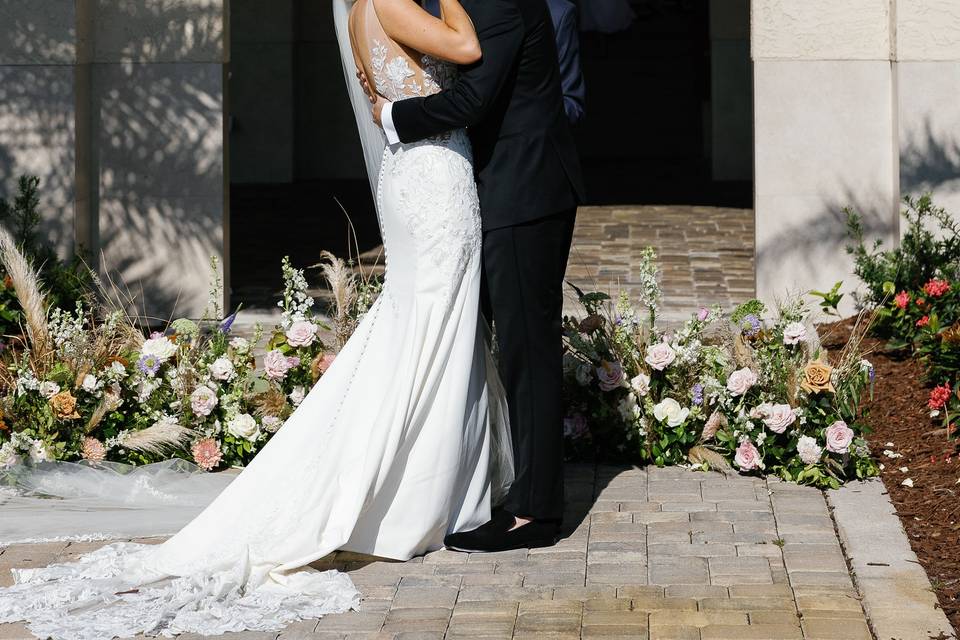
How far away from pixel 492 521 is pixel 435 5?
7.94 ft

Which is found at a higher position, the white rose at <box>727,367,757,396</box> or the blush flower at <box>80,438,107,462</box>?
the white rose at <box>727,367,757,396</box>

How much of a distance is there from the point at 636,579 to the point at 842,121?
184 inches

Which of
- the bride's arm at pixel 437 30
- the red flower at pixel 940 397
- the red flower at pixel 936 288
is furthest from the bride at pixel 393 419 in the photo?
the red flower at pixel 936 288

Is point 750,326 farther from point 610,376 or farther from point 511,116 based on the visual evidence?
point 511,116

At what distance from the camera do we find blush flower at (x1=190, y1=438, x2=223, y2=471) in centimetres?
595

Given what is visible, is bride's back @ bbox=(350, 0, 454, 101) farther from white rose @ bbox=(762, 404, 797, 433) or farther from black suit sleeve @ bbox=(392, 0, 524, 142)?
white rose @ bbox=(762, 404, 797, 433)

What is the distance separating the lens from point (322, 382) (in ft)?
16.6

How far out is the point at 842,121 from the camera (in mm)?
8570

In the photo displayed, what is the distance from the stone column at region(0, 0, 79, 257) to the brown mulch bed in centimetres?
478

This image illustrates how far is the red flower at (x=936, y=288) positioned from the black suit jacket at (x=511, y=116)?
3019 millimetres

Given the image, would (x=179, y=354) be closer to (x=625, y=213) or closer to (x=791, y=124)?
(x=791, y=124)

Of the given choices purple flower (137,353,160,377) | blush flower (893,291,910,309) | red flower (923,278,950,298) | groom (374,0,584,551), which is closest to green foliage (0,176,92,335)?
purple flower (137,353,160,377)

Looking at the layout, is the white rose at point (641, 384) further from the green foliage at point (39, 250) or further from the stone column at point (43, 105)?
the stone column at point (43, 105)

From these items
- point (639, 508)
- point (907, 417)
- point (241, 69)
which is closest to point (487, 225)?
point (639, 508)
